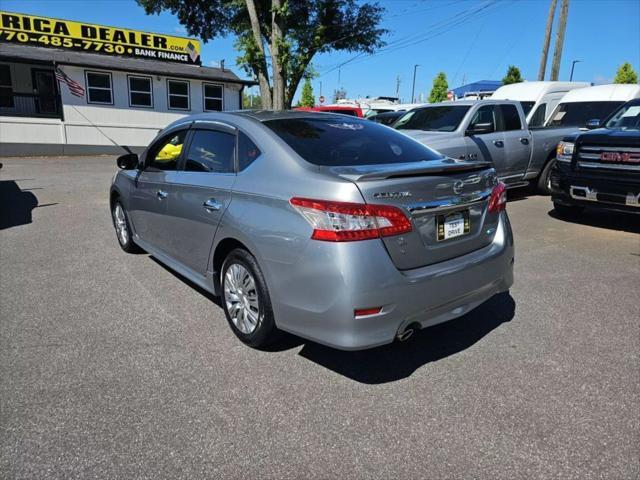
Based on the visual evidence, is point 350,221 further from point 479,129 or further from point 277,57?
point 277,57

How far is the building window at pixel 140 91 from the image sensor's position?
20234mm

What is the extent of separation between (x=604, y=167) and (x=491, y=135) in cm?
230

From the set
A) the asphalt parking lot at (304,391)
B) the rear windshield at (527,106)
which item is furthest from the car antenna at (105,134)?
the asphalt parking lot at (304,391)

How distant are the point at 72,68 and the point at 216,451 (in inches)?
798

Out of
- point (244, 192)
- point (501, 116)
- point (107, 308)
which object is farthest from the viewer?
point (501, 116)

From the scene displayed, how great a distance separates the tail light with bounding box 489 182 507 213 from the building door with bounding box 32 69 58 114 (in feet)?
72.2

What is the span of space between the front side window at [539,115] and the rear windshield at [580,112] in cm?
75

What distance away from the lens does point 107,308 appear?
4.15 meters

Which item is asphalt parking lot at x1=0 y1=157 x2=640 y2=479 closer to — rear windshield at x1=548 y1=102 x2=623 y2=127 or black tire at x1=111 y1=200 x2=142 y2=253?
black tire at x1=111 y1=200 x2=142 y2=253

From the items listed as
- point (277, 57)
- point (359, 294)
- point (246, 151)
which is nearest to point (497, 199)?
point (359, 294)

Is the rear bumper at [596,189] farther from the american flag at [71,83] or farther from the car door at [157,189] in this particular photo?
the american flag at [71,83]

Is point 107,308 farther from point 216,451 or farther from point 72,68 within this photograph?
point 72,68

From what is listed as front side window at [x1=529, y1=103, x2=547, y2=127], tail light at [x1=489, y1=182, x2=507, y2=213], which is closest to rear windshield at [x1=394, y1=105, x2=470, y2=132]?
tail light at [x1=489, y1=182, x2=507, y2=213]

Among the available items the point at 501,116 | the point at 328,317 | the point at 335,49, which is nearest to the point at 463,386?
the point at 328,317
